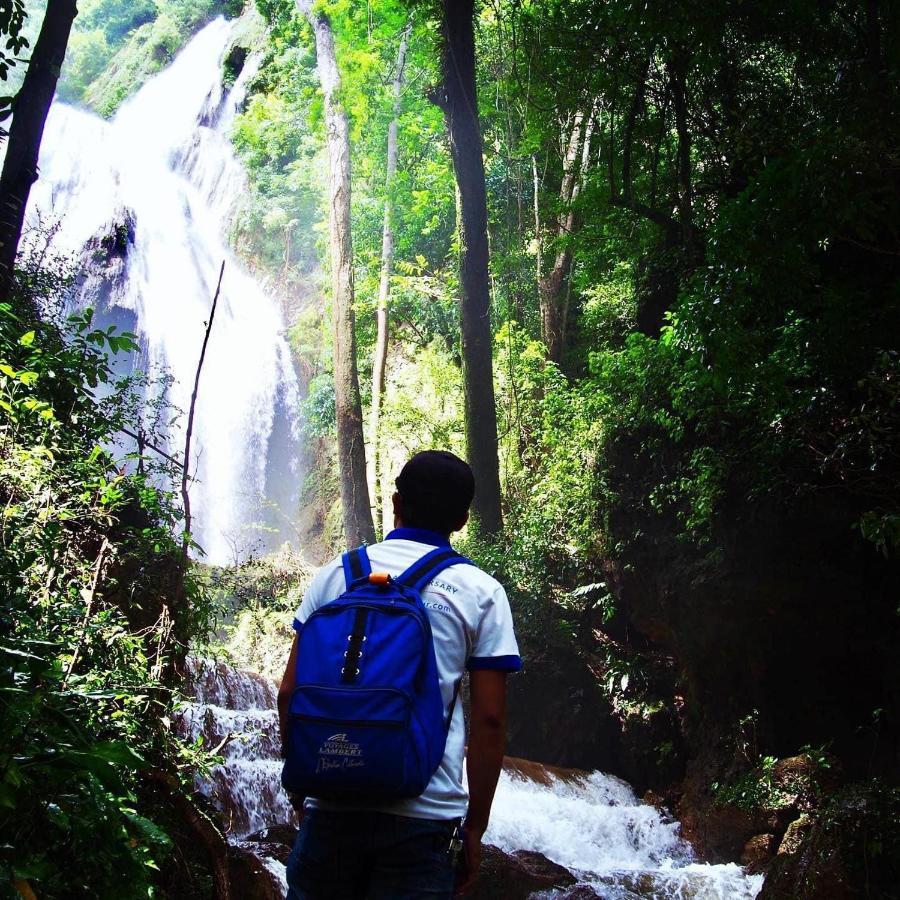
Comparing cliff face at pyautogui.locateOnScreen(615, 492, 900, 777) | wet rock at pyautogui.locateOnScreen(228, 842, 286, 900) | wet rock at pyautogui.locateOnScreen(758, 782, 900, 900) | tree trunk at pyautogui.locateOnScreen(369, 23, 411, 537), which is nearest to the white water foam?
cliff face at pyautogui.locateOnScreen(615, 492, 900, 777)

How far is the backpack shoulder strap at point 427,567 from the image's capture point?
179 cm

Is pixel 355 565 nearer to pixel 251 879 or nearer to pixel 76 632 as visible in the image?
pixel 76 632

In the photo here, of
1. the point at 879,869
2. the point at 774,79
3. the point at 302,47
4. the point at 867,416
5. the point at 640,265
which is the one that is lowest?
the point at 879,869

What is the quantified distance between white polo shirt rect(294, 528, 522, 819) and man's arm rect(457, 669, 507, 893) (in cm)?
3

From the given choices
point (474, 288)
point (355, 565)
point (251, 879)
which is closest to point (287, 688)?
point (355, 565)

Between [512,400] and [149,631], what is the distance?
8.34 m

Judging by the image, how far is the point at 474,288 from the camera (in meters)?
10.5

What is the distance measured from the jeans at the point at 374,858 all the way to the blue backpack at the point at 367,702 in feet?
0.27

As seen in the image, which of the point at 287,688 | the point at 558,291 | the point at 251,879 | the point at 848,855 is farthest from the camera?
the point at 558,291

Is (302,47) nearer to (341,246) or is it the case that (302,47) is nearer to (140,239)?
(140,239)

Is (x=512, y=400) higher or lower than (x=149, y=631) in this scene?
higher

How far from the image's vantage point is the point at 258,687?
8.98m

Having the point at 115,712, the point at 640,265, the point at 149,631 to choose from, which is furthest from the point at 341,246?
the point at 115,712

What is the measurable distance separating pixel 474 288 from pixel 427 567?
9018 mm
